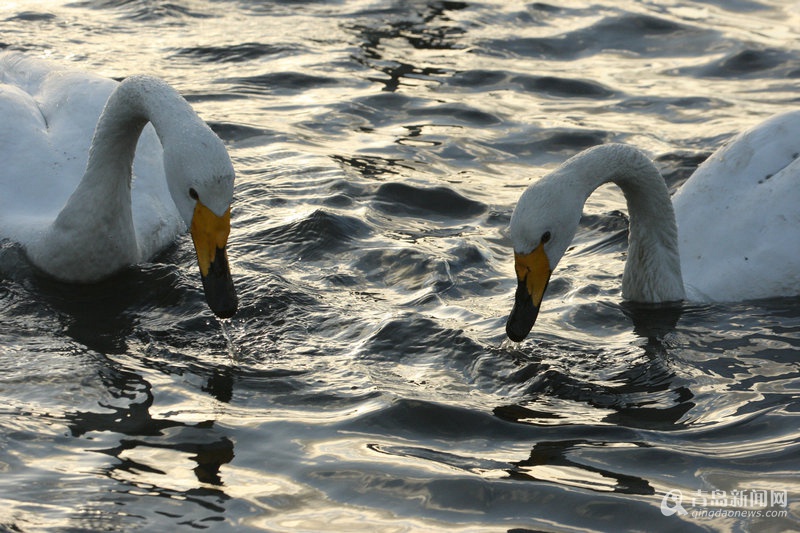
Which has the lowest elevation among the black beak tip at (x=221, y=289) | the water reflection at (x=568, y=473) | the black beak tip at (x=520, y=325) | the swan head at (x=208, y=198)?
the water reflection at (x=568, y=473)

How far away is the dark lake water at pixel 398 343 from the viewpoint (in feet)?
18.9

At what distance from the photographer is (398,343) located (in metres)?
7.45

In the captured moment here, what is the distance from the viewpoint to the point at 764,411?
6.73 metres

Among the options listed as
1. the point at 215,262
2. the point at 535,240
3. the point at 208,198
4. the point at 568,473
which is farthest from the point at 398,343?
the point at 568,473

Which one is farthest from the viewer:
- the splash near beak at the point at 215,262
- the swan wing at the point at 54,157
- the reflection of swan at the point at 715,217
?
the swan wing at the point at 54,157

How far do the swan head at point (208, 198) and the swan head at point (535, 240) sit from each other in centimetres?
154

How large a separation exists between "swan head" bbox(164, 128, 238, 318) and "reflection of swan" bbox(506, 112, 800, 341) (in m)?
1.89

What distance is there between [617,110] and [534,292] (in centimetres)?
550

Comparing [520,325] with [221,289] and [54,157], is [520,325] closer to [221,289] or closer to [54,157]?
[221,289]

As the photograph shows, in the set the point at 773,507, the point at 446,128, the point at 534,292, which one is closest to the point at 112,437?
the point at 534,292

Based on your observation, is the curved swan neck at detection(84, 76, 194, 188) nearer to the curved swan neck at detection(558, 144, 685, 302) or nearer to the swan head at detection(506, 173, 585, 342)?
the swan head at detection(506, 173, 585, 342)

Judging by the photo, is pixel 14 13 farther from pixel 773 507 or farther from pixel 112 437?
pixel 773 507

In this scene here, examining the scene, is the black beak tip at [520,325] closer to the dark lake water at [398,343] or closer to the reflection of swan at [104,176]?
the dark lake water at [398,343]

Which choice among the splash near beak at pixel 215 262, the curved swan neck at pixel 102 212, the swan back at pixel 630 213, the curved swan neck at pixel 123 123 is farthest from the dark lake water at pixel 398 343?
the curved swan neck at pixel 123 123
